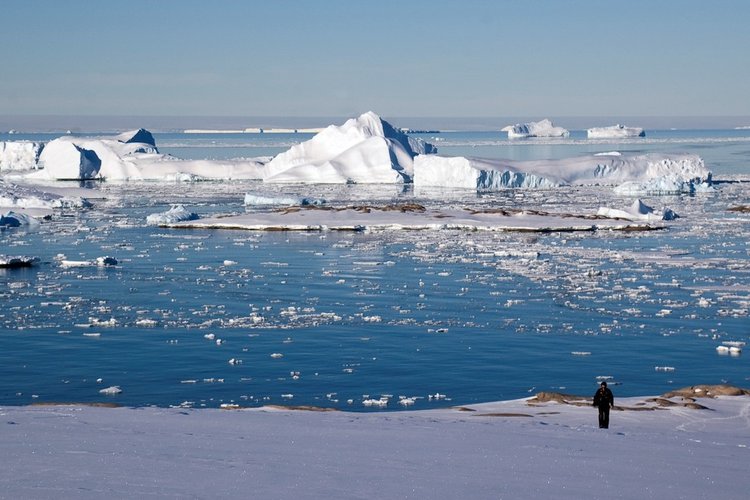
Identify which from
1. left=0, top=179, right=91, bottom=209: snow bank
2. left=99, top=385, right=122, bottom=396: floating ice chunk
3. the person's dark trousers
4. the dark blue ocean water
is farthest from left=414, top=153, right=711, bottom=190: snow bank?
the person's dark trousers

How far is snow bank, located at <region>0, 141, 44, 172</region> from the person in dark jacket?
72.4m

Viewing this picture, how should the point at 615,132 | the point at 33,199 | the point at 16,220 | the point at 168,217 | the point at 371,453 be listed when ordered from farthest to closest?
the point at 615,132
the point at 33,199
the point at 16,220
the point at 168,217
the point at 371,453

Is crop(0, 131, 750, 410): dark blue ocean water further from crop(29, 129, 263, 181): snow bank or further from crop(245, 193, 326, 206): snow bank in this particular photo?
crop(29, 129, 263, 181): snow bank

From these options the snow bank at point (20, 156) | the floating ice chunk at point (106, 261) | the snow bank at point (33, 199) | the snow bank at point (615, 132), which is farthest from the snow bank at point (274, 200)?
the snow bank at point (615, 132)

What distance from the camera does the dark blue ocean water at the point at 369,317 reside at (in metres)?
16.2

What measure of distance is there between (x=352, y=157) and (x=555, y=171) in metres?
11.9

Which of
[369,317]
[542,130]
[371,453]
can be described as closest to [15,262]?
[369,317]

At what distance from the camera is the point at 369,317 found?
69.1 ft

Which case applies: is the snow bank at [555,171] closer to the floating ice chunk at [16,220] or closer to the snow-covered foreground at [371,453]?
the floating ice chunk at [16,220]

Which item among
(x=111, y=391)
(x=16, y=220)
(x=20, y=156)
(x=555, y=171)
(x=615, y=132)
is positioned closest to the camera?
(x=111, y=391)

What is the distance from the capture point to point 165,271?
2719 centimetres

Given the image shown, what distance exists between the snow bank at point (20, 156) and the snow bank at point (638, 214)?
5166cm

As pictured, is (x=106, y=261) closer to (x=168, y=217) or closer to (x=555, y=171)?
(x=168, y=217)

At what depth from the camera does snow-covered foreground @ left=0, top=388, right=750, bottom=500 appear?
8672 millimetres
